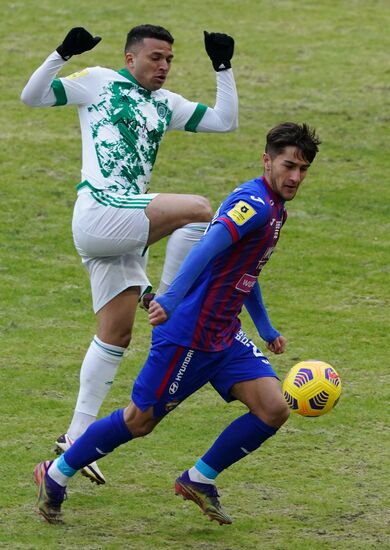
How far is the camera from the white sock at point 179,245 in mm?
7422

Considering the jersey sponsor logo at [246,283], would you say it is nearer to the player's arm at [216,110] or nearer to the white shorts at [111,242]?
the white shorts at [111,242]

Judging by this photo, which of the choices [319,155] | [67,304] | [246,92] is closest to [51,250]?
[67,304]

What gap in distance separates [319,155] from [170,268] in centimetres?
763

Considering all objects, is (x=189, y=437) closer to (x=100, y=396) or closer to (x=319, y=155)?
(x=100, y=396)

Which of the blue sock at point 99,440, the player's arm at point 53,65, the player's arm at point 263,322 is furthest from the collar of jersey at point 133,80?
the blue sock at point 99,440

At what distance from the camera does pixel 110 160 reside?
7.75 metres

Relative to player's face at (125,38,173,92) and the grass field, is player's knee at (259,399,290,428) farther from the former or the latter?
player's face at (125,38,173,92)

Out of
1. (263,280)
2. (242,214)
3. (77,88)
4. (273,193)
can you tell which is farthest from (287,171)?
(263,280)

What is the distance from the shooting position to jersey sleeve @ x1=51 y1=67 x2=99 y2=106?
7.78m

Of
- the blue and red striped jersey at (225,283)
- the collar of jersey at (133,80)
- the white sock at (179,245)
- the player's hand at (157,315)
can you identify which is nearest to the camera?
the player's hand at (157,315)

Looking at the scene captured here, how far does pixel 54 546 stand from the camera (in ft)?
21.8

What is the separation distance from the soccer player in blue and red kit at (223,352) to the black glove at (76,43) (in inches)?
56.1

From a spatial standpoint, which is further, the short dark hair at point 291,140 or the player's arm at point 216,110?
the player's arm at point 216,110

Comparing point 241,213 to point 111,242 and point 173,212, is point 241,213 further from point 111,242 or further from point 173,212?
point 111,242
